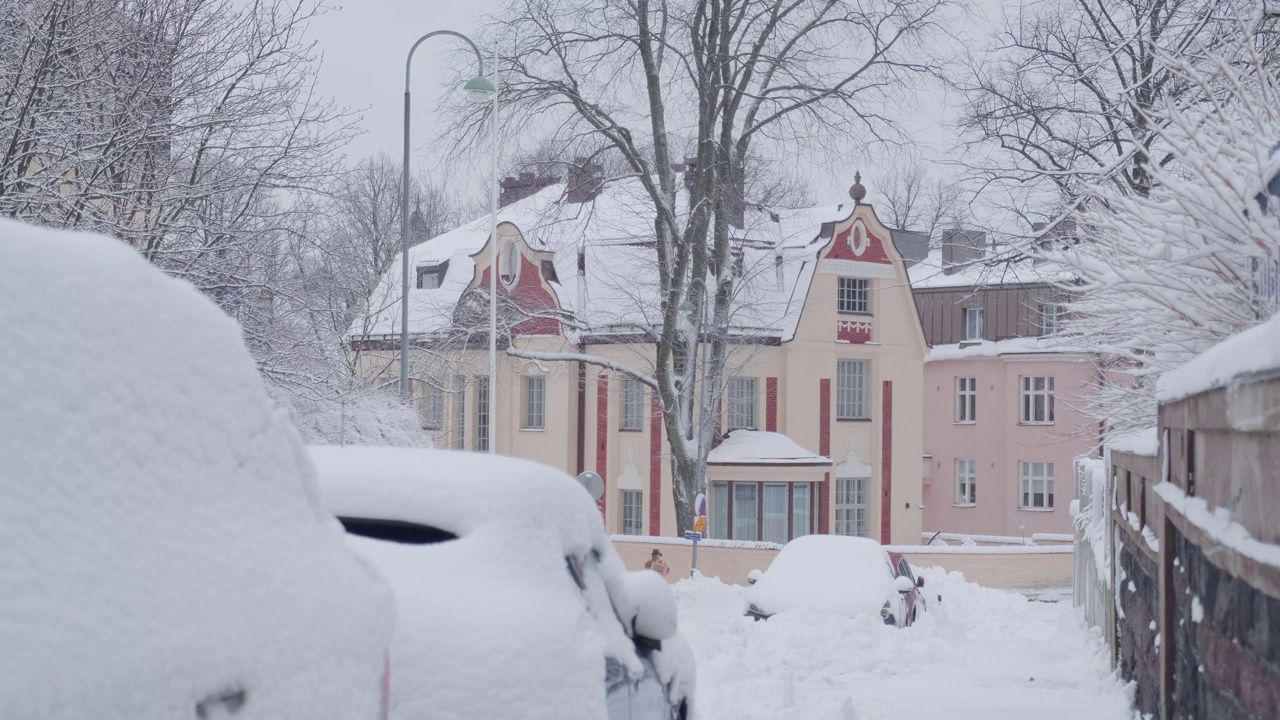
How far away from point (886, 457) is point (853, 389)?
7.16 feet

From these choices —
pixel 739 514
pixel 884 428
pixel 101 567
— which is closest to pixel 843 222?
pixel 884 428

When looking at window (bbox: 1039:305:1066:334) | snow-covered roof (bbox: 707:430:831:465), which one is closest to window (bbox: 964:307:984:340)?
snow-covered roof (bbox: 707:430:831:465)

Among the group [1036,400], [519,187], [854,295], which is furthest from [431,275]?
[1036,400]

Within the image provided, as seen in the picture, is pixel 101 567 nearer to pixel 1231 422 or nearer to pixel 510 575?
pixel 510 575

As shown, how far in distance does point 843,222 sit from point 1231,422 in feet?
121

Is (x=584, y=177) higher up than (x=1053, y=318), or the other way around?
(x=584, y=177)

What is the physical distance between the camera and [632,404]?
40750 millimetres

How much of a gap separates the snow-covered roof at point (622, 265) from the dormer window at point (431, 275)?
0.72ft

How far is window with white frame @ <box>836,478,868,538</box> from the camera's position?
41.7 meters

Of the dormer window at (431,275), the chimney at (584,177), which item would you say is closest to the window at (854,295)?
the chimney at (584,177)

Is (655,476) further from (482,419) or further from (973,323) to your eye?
(973,323)

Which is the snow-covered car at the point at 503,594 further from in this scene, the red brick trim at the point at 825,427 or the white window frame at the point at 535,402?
the white window frame at the point at 535,402

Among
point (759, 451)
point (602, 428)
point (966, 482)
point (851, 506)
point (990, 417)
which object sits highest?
point (990, 417)

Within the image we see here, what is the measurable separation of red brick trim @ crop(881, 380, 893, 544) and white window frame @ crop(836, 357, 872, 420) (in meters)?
0.45
